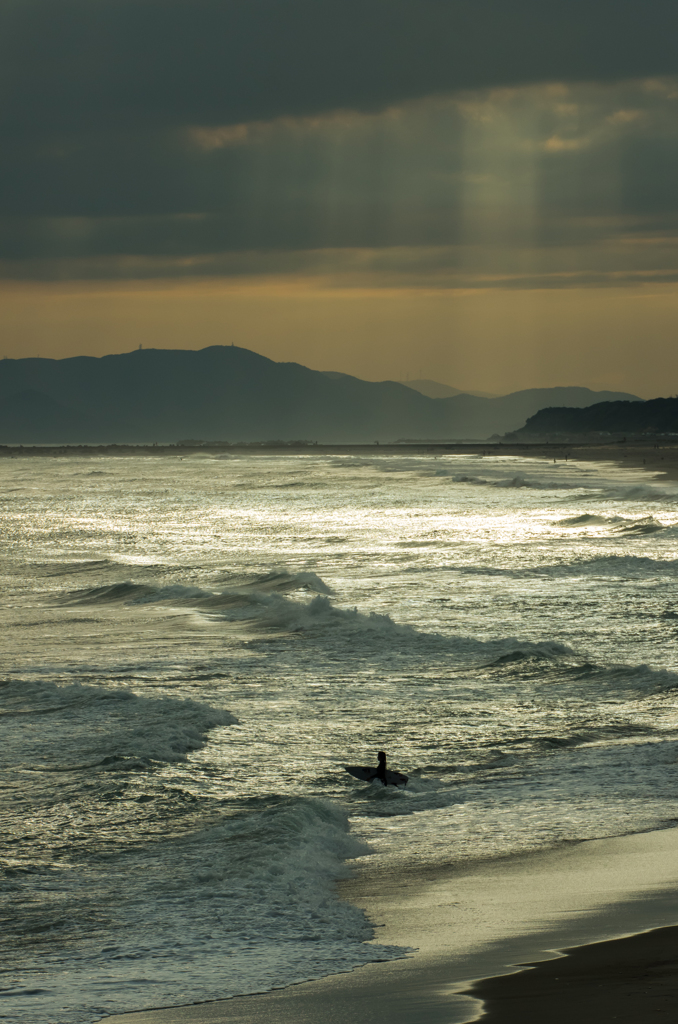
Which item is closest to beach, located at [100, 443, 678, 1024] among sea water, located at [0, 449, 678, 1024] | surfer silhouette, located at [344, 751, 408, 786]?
sea water, located at [0, 449, 678, 1024]

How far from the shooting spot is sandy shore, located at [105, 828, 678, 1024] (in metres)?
7.08

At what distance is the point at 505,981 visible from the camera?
291 inches

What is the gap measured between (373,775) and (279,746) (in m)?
2.43

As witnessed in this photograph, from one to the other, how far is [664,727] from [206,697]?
23.9 feet

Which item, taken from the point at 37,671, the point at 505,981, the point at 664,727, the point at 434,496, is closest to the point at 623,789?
the point at 664,727

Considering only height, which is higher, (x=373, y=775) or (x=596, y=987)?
(x=596, y=987)

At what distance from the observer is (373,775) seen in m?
13.0

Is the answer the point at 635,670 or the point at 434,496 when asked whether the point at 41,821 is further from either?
the point at 434,496

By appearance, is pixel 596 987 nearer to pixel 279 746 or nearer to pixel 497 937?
pixel 497 937

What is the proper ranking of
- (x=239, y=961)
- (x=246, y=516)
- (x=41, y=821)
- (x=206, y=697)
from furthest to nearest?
1. (x=246, y=516)
2. (x=206, y=697)
3. (x=41, y=821)
4. (x=239, y=961)

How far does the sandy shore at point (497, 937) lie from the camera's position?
7.08m

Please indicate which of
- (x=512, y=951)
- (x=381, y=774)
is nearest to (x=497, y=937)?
(x=512, y=951)

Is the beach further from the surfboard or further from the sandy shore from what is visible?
the surfboard

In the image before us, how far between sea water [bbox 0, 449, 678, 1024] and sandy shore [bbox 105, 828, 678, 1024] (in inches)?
12.9
